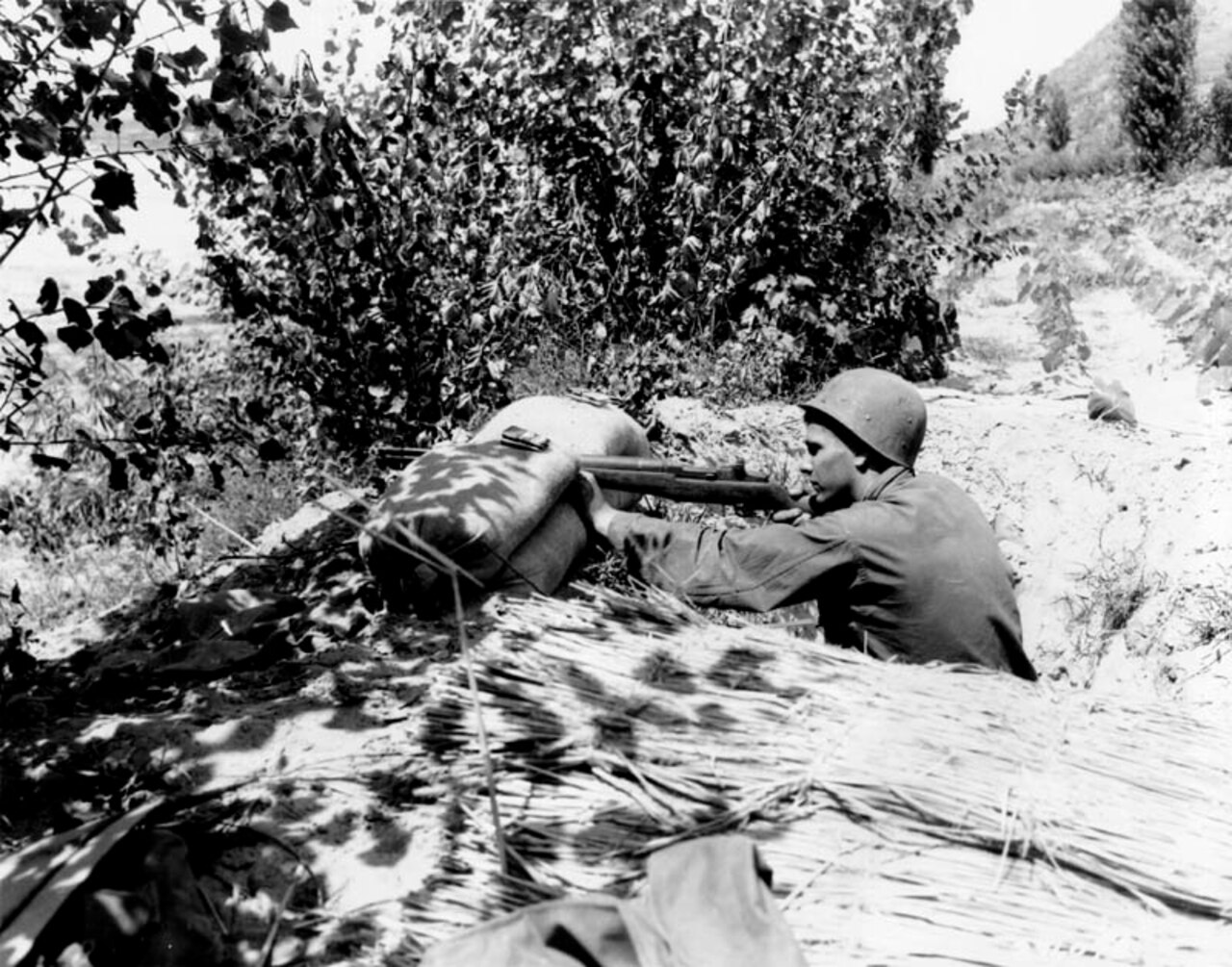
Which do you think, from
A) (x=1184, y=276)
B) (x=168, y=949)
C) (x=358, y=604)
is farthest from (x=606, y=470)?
(x=1184, y=276)

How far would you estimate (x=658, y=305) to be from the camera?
6059 mm

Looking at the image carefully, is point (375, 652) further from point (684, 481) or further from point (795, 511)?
point (795, 511)

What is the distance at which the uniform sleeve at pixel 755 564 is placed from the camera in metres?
3.18

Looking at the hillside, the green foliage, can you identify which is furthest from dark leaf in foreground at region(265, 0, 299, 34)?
the hillside

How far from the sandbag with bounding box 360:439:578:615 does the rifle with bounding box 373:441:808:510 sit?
0.55 feet

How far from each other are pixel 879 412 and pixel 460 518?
134 cm

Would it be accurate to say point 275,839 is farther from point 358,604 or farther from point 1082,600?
point 1082,600

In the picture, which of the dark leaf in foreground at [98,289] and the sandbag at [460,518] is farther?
the sandbag at [460,518]

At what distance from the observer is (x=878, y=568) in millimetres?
3221

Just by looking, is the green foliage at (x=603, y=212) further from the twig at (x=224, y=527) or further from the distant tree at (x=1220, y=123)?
the distant tree at (x=1220, y=123)

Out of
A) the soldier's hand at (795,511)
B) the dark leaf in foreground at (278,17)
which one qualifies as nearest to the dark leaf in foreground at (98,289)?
the dark leaf in foreground at (278,17)

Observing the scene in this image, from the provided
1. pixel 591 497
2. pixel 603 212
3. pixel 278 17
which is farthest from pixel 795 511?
pixel 603 212

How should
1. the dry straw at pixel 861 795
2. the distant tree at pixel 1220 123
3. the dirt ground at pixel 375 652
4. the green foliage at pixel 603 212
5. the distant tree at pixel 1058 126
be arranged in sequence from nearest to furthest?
the dry straw at pixel 861 795 < the dirt ground at pixel 375 652 < the green foliage at pixel 603 212 < the distant tree at pixel 1220 123 < the distant tree at pixel 1058 126

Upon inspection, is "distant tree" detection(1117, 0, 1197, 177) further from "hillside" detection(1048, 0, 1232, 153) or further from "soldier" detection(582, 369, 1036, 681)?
"soldier" detection(582, 369, 1036, 681)
